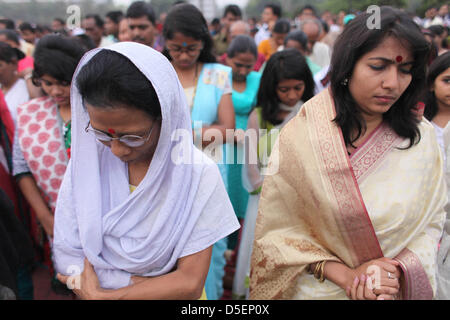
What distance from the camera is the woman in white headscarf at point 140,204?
4.33ft

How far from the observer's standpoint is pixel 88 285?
1.42 m

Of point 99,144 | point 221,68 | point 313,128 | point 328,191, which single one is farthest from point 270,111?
point 99,144

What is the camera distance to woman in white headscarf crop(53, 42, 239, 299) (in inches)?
52.0

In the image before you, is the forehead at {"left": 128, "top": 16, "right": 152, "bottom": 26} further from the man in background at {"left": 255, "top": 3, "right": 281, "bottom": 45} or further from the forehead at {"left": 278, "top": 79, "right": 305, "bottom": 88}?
the man in background at {"left": 255, "top": 3, "right": 281, "bottom": 45}

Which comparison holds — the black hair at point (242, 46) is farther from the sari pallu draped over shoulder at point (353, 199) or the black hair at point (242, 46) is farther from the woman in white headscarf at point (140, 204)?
the woman in white headscarf at point (140, 204)

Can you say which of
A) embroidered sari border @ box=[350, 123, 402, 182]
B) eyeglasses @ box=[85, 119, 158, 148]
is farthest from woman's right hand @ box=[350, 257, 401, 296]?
eyeglasses @ box=[85, 119, 158, 148]

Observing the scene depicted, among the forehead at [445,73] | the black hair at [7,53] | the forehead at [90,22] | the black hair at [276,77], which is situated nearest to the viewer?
the forehead at [445,73]

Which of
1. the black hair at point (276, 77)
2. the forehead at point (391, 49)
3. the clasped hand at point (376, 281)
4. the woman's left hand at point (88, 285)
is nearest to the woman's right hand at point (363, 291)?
the clasped hand at point (376, 281)

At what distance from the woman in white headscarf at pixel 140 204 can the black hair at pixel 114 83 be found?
0.08 ft

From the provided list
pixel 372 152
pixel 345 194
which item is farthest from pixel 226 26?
pixel 345 194

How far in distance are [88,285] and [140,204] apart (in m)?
0.38

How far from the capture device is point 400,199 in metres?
1.62

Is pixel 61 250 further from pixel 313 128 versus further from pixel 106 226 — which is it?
pixel 313 128

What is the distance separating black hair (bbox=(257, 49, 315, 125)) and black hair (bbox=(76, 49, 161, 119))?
1.62 m
